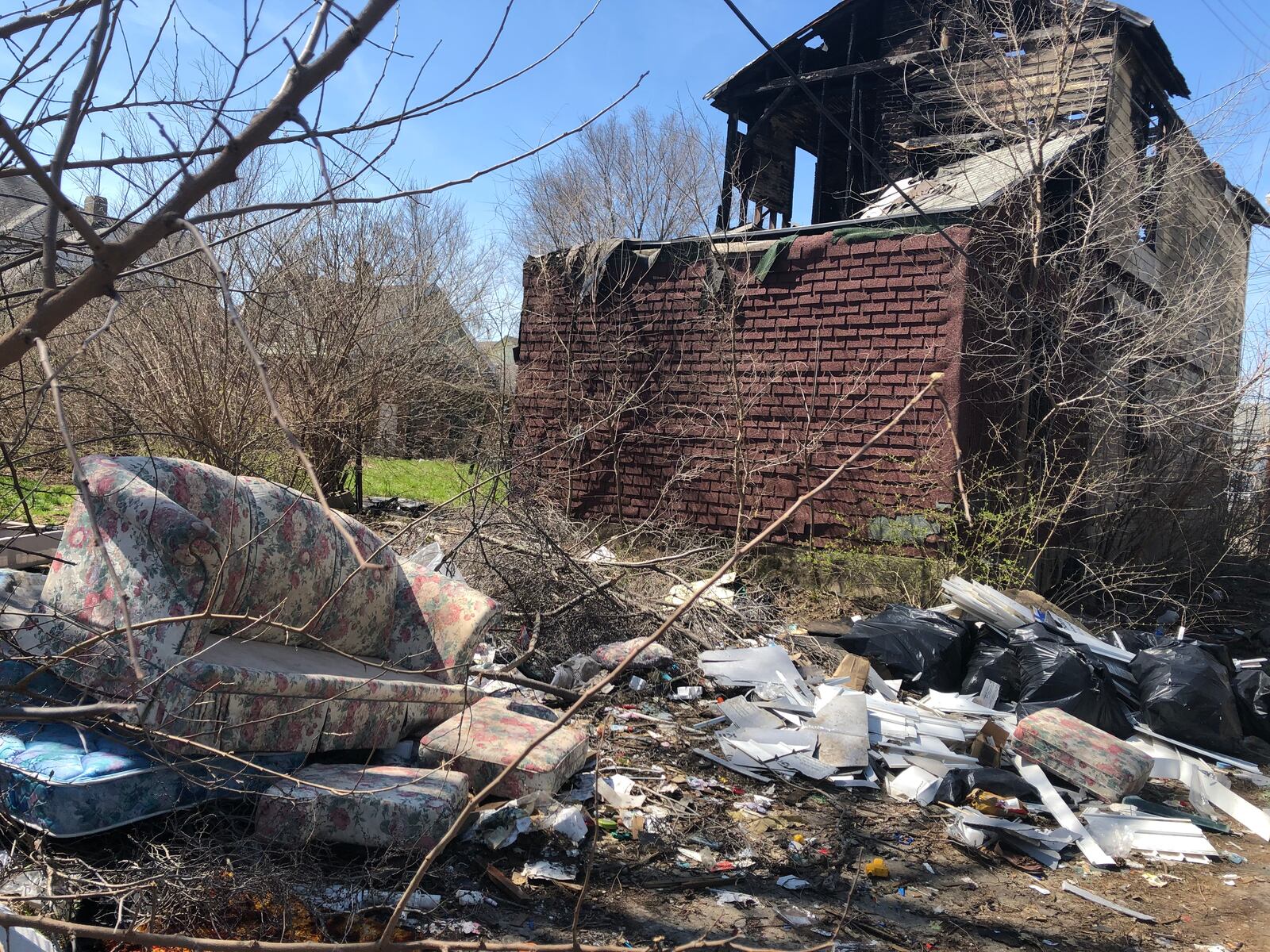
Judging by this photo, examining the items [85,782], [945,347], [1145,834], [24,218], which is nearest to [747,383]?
[945,347]

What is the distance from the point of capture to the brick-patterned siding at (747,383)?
26.8 ft

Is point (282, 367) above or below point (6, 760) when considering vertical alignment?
above

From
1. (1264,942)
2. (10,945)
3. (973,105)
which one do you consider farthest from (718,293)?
(10,945)

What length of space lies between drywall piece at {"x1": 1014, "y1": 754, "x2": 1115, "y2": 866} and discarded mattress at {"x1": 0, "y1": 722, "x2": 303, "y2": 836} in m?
3.59

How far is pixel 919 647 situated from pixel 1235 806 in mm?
1927

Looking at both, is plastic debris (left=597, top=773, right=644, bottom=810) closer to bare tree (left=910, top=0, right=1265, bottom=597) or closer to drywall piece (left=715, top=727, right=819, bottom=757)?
drywall piece (left=715, top=727, right=819, bottom=757)

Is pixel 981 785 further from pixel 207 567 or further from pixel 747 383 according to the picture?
pixel 747 383

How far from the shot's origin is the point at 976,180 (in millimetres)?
9008

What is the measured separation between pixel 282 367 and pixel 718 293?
4.36 meters

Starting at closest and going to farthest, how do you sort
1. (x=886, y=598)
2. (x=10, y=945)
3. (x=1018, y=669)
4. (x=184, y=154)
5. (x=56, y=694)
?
(x=184, y=154), (x=10, y=945), (x=56, y=694), (x=1018, y=669), (x=886, y=598)

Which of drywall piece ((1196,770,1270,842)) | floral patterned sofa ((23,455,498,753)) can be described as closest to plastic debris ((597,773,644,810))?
floral patterned sofa ((23,455,498,753))

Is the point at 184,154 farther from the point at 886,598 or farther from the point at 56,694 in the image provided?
the point at 886,598

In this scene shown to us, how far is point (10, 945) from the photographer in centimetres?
242

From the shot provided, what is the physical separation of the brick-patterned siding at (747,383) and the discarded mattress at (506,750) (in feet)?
11.3
